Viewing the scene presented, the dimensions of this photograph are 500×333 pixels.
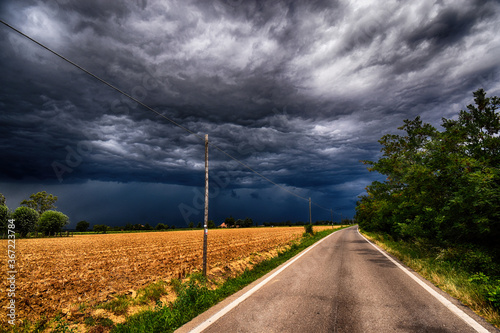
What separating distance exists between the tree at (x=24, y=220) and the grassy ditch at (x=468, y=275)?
74.0 m

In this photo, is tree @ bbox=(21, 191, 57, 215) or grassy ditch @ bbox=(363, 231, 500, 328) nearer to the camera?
grassy ditch @ bbox=(363, 231, 500, 328)

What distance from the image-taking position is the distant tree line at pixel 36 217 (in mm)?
47959

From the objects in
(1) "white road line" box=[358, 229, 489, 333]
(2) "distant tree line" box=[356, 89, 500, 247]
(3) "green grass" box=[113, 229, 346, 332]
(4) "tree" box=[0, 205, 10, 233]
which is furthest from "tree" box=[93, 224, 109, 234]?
(1) "white road line" box=[358, 229, 489, 333]

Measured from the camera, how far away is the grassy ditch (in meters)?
4.52

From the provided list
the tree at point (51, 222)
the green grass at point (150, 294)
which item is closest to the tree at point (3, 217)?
the tree at point (51, 222)

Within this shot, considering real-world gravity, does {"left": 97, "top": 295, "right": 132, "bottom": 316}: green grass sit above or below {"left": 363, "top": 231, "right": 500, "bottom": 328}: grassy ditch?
below

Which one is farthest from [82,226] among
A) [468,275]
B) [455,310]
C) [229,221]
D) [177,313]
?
[455,310]

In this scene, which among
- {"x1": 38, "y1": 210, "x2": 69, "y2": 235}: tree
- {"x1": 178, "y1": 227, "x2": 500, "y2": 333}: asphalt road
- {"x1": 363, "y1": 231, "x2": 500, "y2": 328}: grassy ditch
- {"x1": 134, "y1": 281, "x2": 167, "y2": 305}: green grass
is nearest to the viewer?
{"x1": 178, "y1": 227, "x2": 500, "y2": 333}: asphalt road

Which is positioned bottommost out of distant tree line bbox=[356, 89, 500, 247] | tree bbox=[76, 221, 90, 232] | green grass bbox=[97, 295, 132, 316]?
tree bbox=[76, 221, 90, 232]

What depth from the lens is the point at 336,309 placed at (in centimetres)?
472

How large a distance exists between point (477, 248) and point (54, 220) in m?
81.5

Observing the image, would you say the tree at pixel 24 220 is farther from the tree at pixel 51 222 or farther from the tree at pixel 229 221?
the tree at pixel 229 221

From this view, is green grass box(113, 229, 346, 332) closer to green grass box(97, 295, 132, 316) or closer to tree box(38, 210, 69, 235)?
green grass box(97, 295, 132, 316)

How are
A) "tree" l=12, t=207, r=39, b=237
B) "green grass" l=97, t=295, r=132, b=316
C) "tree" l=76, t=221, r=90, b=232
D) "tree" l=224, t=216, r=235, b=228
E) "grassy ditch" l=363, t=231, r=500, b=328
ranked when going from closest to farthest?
1. "grassy ditch" l=363, t=231, r=500, b=328
2. "green grass" l=97, t=295, r=132, b=316
3. "tree" l=12, t=207, r=39, b=237
4. "tree" l=76, t=221, r=90, b=232
5. "tree" l=224, t=216, r=235, b=228
